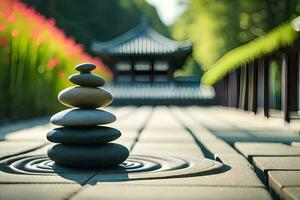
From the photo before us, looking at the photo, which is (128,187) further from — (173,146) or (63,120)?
(173,146)

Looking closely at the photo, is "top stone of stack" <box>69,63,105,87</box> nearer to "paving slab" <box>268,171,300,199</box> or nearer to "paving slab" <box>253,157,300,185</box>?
"paving slab" <box>253,157,300,185</box>

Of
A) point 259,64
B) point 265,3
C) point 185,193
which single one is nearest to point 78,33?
point 265,3

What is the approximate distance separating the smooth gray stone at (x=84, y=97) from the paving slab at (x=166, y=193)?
975 mm

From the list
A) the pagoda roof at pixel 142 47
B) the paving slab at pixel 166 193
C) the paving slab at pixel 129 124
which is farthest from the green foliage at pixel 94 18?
the paving slab at pixel 166 193

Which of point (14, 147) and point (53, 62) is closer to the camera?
point (14, 147)

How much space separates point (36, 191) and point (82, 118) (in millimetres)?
963

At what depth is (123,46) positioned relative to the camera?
27094 mm

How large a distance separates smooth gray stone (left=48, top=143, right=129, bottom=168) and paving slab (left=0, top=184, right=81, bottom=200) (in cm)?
63

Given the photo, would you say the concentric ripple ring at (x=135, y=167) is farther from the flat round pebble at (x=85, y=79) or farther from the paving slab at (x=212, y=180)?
the flat round pebble at (x=85, y=79)

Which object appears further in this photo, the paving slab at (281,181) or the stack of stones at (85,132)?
the stack of stones at (85,132)

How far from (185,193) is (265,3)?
93.9 ft

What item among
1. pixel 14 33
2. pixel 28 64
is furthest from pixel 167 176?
pixel 28 64

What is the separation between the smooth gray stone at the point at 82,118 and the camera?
3.24 m

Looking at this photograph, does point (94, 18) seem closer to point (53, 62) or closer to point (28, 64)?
point (53, 62)
